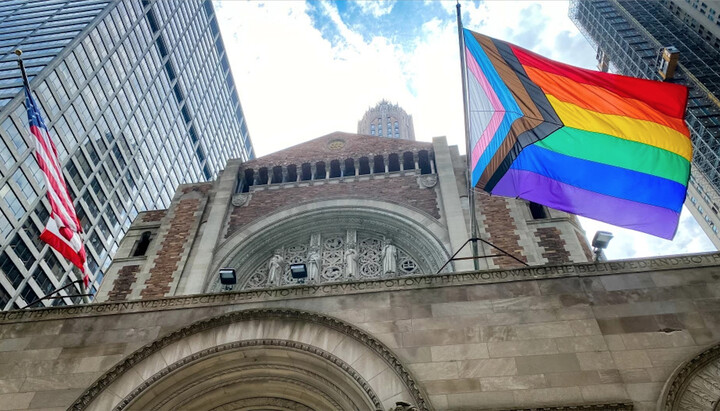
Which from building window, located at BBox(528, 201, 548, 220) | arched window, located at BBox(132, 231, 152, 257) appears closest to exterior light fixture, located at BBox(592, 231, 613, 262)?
building window, located at BBox(528, 201, 548, 220)

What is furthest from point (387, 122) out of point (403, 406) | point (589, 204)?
point (403, 406)

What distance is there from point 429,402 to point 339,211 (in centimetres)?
1215

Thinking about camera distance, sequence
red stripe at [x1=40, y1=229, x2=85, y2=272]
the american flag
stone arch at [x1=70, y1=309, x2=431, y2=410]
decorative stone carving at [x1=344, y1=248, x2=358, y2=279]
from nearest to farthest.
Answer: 1. stone arch at [x1=70, y1=309, x2=431, y2=410]
2. red stripe at [x1=40, y1=229, x2=85, y2=272]
3. the american flag
4. decorative stone carving at [x1=344, y1=248, x2=358, y2=279]

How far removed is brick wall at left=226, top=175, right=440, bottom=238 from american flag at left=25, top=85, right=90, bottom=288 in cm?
653

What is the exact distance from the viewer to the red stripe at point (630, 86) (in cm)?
1267

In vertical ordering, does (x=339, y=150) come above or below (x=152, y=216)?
above

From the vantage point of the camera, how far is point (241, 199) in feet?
71.9

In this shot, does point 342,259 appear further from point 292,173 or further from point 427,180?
point 292,173

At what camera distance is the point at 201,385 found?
10.8 m

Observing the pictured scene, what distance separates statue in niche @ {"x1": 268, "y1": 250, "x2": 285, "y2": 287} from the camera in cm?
1841

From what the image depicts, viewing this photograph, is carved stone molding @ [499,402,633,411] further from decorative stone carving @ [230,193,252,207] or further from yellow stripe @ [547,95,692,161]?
decorative stone carving @ [230,193,252,207]

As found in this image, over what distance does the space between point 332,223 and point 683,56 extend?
6915 centimetres

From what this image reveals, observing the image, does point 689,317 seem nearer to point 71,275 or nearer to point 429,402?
point 429,402

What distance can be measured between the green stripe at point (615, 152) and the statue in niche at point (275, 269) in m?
10.3
